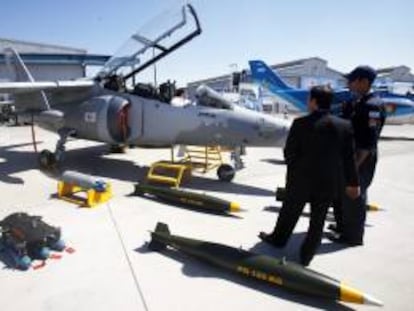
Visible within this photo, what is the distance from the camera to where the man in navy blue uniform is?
16.2 ft

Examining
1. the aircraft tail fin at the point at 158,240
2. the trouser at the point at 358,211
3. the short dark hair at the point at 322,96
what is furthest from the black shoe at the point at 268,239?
the short dark hair at the point at 322,96

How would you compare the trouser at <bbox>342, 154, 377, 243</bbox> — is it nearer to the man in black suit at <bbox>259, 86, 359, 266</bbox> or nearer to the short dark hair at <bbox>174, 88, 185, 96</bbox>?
the man in black suit at <bbox>259, 86, 359, 266</bbox>

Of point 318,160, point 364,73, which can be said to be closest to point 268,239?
point 318,160

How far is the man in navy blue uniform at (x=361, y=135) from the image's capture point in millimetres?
4934

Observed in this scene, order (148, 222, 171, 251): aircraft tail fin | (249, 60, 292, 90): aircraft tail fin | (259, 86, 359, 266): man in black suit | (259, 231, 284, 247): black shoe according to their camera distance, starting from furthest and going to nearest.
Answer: (249, 60, 292, 90): aircraft tail fin, (259, 231, 284, 247): black shoe, (148, 222, 171, 251): aircraft tail fin, (259, 86, 359, 266): man in black suit

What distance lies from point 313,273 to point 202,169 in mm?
6644

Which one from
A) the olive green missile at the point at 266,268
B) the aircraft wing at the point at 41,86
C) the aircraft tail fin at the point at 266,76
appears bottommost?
the olive green missile at the point at 266,268

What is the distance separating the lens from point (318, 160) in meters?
4.32

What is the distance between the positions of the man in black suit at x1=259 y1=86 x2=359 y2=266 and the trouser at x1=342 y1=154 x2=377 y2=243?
0.77m

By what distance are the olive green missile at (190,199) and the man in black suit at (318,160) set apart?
1.95m

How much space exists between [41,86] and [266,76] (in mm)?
19386

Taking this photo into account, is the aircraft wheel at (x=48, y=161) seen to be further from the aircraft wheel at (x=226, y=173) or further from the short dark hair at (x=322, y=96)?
the short dark hair at (x=322, y=96)

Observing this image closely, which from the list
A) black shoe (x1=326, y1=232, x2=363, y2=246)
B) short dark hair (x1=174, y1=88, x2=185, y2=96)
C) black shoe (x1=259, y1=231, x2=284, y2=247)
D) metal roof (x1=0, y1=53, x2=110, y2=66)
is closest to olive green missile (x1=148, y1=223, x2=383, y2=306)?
black shoe (x1=259, y1=231, x2=284, y2=247)

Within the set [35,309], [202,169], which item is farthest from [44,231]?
[202,169]
